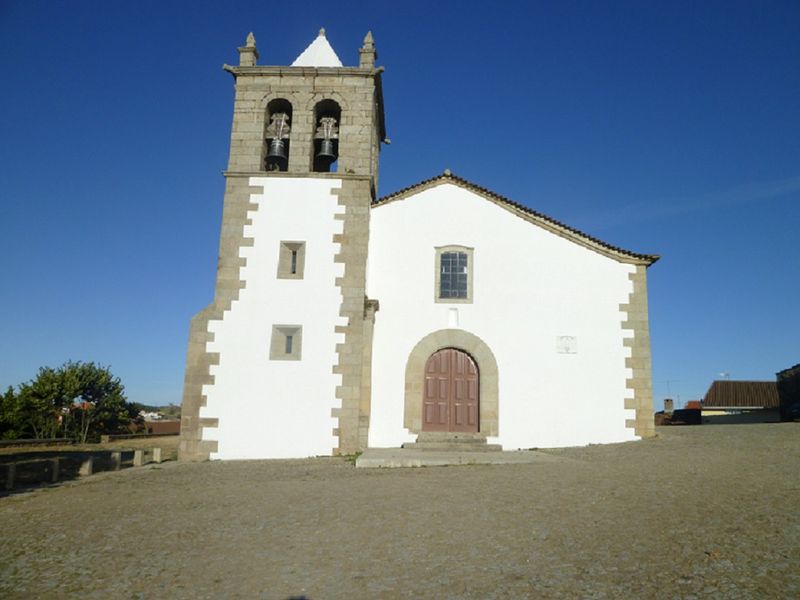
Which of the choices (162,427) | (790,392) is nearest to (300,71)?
(790,392)

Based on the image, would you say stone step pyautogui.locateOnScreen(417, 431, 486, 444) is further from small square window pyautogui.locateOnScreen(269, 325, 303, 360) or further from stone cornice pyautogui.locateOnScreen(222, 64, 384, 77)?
stone cornice pyautogui.locateOnScreen(222, 64, 384, 77)

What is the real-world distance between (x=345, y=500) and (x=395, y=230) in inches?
323

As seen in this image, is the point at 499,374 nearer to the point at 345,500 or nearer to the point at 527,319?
the point at 527,319

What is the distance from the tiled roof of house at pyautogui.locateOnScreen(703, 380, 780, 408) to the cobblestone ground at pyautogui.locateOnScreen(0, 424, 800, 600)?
34871 mm

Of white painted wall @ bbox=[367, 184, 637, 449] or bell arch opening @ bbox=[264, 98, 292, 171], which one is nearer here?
white painted wall @ bbox=[367, 184, 637, 449]

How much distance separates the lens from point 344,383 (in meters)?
11.8

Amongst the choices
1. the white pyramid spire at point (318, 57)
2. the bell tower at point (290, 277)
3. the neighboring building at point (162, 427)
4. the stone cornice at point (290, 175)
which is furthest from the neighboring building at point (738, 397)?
the neighboring building at point (162, 427)

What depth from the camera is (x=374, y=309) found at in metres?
12.5

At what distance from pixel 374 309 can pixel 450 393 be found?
2.71 metres

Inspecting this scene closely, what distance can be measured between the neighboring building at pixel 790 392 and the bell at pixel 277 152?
1846cm

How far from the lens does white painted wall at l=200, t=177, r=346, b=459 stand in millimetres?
11547

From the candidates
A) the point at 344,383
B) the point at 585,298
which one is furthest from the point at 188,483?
the point at 585,298

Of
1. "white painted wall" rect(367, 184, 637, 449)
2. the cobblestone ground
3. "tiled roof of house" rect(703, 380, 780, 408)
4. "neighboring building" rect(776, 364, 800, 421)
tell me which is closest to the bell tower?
"white painted wall" rect(367, 184, 637, 449)

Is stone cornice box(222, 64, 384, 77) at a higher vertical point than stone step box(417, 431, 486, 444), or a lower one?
higher
